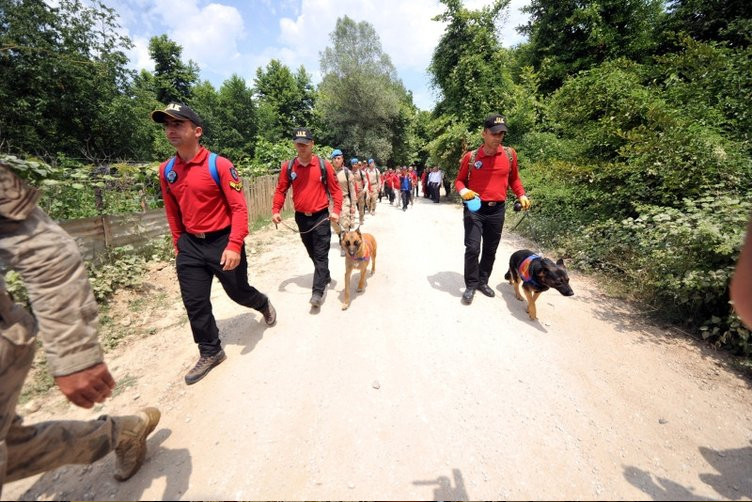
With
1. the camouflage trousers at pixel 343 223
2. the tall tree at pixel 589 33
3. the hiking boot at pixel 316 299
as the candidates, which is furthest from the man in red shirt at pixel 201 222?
the tall tree at pixel 589 33

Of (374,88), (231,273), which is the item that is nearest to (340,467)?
(231,273)

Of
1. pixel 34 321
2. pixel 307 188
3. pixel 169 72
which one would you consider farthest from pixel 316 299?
pixel 169 72

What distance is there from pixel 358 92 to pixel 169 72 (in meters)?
23.1

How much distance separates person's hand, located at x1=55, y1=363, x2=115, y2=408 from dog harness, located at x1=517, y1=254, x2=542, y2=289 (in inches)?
153

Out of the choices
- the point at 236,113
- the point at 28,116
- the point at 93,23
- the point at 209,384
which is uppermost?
the point at 93,23

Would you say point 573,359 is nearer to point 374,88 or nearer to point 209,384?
point 209,384

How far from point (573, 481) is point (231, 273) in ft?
10.2

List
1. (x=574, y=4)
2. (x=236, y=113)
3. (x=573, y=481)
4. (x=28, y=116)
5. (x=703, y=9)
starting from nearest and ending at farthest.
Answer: (x=573, y=481), (x=703, y=9), (x=574, y=4), (x=28, y=116), (x=236, y=113)

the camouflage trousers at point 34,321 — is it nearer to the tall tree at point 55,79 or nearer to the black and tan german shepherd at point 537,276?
the black and tan german shepherd at point 537,276

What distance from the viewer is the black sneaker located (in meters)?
4.50

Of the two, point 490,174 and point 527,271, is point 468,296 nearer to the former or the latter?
point 527,271

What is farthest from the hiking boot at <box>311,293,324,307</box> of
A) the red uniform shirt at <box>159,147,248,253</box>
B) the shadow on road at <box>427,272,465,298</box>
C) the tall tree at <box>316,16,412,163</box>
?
the tall tree at <box>316,16,412,163</box>

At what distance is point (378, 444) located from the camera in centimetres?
217

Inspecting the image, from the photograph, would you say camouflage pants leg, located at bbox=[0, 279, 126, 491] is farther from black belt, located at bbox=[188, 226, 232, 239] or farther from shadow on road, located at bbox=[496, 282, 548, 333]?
shadow on road, located at bbox=[496, 282, 548, 333]
